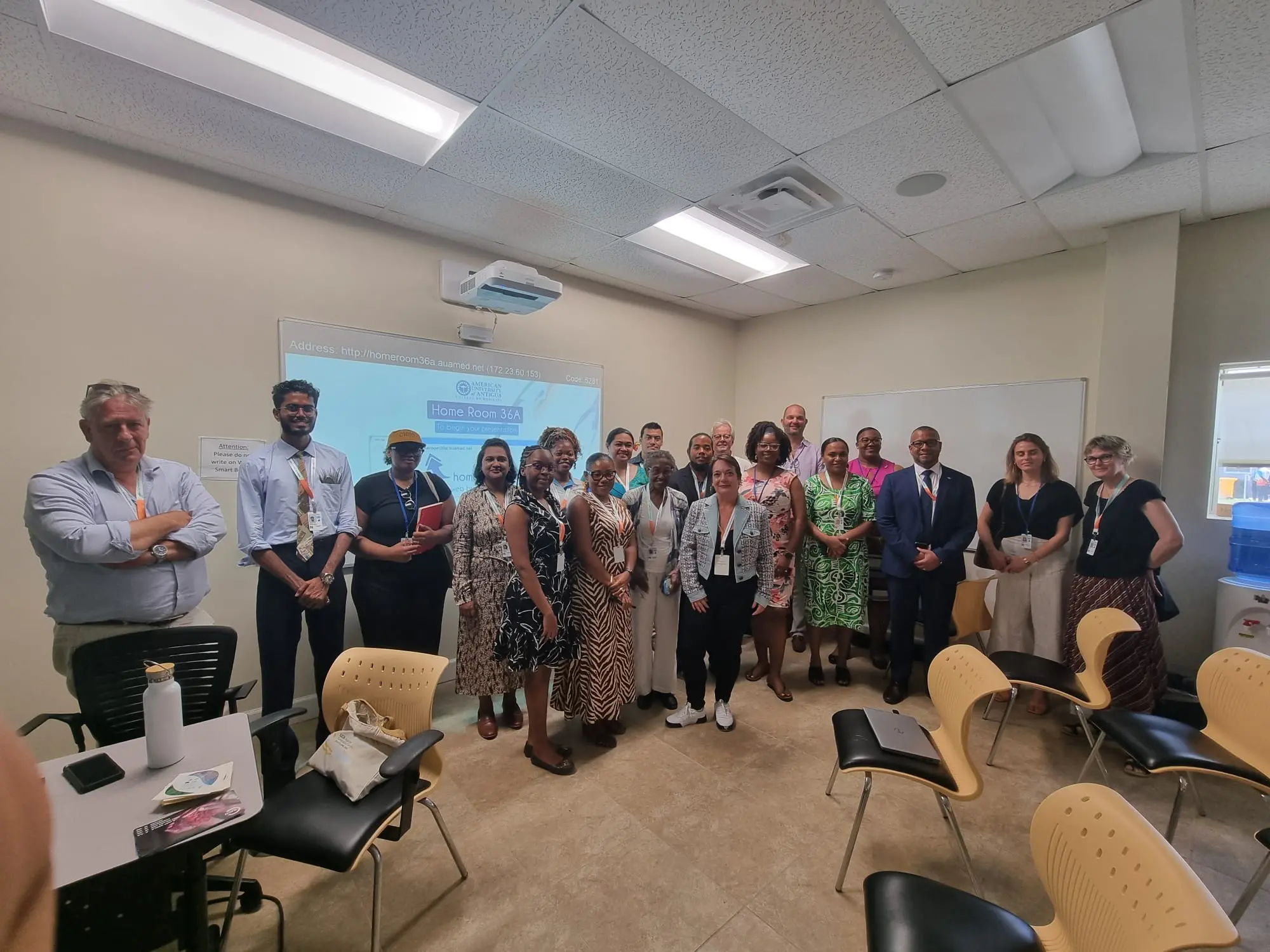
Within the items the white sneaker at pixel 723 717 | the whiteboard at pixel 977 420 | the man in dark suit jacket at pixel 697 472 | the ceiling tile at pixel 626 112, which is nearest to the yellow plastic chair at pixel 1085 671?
the white sneaker at pixel 723 717

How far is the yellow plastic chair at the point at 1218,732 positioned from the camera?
178 centimetres

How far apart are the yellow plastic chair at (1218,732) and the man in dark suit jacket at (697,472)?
6.87 feet

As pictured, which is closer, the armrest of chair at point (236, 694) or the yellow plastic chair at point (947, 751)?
the yellow plastic chair at point (947, 751)

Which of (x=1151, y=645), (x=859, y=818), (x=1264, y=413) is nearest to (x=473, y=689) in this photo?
(x=859, y=818)

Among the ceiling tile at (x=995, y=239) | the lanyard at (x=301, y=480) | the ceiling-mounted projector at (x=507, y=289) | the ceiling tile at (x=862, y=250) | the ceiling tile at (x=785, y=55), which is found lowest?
the lanyard at (x=301, y=480)

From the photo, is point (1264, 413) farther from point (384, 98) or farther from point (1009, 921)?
point (384, 98)

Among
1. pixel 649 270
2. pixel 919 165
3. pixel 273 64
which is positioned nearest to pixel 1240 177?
pixel 919 165

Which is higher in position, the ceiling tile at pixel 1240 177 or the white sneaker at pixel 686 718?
the ceiling tile at pixel 1240 177

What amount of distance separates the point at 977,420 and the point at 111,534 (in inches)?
201

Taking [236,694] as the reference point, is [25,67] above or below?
above

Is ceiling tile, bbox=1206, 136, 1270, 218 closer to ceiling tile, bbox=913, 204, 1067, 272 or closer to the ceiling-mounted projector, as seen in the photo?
ceiling tile, bbox=913, 204, 1067, 272

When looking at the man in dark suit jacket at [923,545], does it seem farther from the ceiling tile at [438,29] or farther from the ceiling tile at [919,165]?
the ceiling tile at [438,29]

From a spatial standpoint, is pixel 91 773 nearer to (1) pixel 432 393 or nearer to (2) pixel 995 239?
(1) pixel 432 393

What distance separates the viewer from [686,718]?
2.91m
